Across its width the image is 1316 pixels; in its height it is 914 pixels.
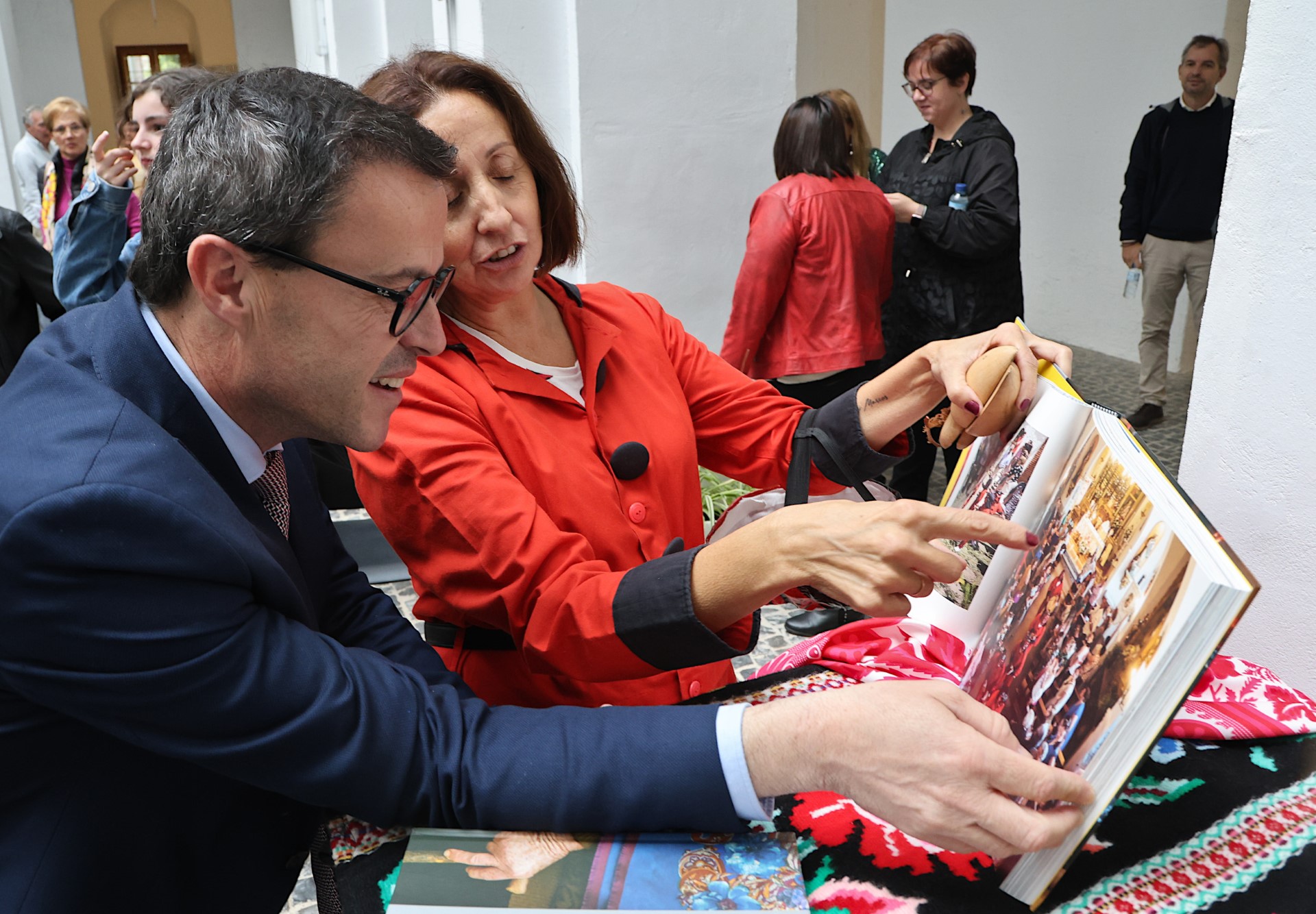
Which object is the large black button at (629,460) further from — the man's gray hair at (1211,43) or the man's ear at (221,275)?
the man's gray hair at (1211,43)

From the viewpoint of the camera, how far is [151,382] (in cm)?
102

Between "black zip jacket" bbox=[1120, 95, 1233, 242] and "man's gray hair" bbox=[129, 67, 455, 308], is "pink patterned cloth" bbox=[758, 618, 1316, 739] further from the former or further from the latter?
"black zip jacket" bbox=[1120, 95, 1233, 242]

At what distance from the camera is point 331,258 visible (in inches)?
39.2

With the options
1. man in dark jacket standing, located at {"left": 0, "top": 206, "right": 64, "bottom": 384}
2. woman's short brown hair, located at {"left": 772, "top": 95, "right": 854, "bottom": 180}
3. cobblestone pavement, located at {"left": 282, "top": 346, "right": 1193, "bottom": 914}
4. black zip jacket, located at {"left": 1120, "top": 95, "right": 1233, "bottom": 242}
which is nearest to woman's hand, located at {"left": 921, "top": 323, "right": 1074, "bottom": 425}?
Answer: cobblestone pavement, located at {"left": 282, "top": 346, "right": 1193, "bottom": 914}

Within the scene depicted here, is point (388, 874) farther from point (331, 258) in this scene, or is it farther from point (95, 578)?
point (331, 258)

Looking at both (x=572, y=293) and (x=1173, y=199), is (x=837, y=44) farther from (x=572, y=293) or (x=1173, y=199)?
(x=572, y=293)

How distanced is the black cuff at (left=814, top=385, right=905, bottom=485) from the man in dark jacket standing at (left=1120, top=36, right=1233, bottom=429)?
4.98 meters

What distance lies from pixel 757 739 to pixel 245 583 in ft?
1.70

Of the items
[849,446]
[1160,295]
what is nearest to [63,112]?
[849,446]

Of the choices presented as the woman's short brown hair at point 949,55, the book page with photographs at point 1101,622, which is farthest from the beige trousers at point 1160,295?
the book page with photographs at point 1101,622

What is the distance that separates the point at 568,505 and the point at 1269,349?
112 centimetres

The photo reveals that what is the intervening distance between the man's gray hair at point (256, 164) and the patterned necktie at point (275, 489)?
0.28m

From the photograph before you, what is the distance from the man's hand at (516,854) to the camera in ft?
3.13

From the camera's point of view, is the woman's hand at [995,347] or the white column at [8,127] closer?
the woman's hand at [995,347]
